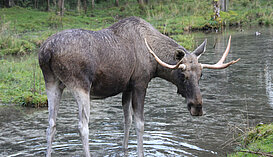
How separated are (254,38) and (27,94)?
14.8 m

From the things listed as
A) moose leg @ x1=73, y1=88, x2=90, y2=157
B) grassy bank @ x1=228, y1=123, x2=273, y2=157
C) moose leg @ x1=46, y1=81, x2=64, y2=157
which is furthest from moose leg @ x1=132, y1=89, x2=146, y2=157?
grassy bank @ x1=228, y1=123, x2=273, y2=157

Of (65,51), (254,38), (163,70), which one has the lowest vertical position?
(254,38)

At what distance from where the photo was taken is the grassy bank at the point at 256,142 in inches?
222

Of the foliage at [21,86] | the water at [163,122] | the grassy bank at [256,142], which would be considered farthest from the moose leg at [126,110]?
the foliage at [21,86]

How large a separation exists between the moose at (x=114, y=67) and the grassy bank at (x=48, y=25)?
3.93m

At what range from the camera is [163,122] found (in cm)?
830

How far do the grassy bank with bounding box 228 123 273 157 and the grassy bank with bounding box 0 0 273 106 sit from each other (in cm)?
528

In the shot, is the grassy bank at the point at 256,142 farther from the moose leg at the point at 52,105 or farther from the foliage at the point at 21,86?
the foliage at the point at 21,86

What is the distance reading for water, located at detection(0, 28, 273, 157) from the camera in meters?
6.88

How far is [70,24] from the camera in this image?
91.0 ft

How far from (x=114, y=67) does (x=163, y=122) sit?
8.90 feet

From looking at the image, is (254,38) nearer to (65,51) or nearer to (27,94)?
(27,94)

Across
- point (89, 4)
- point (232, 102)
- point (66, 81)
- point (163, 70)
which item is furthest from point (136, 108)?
point (89, 4)

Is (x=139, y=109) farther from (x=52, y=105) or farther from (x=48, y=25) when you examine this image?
(x=48, y=25)
